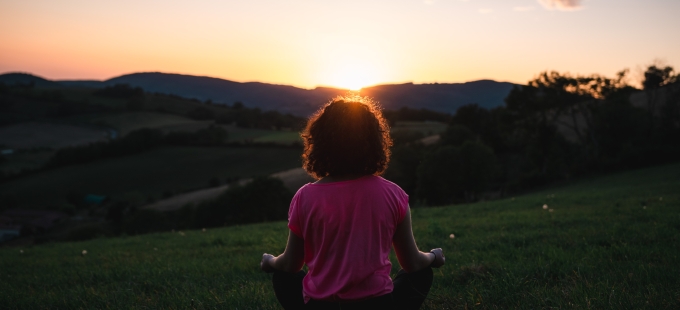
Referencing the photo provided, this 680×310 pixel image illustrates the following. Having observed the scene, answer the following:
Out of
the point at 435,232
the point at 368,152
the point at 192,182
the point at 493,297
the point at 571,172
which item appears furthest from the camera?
the point at 192,182

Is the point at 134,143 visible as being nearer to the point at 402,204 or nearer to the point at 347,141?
the point at 347,141

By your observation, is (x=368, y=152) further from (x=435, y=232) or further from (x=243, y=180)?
(x=243, y=180)

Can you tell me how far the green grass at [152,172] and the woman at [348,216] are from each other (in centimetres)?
6727

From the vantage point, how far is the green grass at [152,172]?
2726 inches

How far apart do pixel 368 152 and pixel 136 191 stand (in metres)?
68.3

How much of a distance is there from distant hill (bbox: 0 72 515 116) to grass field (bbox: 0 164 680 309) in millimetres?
44310

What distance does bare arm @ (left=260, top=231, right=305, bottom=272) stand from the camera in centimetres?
332

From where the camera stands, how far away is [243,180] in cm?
6781

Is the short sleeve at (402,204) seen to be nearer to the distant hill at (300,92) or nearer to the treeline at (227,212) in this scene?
the treeline at (227,212)

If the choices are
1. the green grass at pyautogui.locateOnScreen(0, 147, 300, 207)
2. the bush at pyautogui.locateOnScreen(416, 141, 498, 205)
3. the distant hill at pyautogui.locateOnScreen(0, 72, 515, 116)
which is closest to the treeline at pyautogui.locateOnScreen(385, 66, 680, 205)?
the bush at pyautogui.locateOnScreen(416, 141, 498, 205)

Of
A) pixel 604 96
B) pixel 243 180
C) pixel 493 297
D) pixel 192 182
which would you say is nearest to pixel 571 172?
pixel 604 96

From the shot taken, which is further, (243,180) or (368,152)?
(243,180)

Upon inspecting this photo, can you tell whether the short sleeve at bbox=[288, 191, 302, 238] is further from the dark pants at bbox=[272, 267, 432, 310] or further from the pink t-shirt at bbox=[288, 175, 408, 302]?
the dark pants at bbox=[272, 267, 432, 310]

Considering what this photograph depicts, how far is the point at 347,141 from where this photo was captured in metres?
3.17
